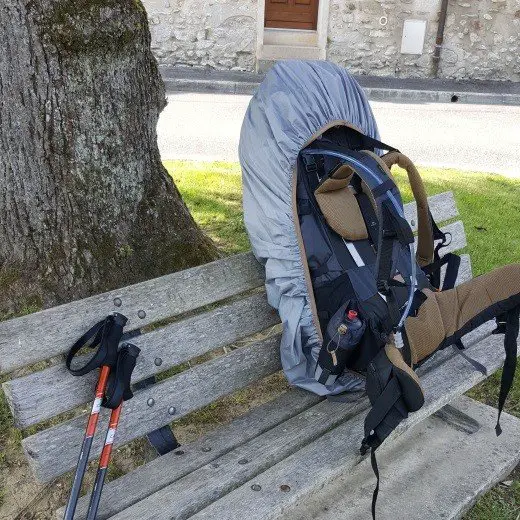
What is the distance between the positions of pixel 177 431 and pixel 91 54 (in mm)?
1482

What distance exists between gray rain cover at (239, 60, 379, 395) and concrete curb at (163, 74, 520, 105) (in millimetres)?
8573

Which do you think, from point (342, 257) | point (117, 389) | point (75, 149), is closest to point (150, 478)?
point (117, 389)

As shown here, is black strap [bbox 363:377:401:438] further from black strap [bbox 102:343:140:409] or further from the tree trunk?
the tree trunk

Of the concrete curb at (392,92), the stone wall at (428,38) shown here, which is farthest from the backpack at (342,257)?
the stone wall at (428,38)

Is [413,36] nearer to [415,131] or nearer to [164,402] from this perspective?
[415,131]

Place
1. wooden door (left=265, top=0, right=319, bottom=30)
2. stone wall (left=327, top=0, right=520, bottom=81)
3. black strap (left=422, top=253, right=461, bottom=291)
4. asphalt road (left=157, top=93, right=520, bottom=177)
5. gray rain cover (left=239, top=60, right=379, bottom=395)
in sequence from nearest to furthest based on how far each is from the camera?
gray rain cover (left=239, top=60, right=379, bottom=395) → black strap (left=422, top=253, right=461, bottom=291) → asphalt road (left=157, top=93, right=520, bottom=177) → stone wall (left=327, top=0, right=520, bottom=81) → wooden door (left=265, top=0, right=319, bottom=30)

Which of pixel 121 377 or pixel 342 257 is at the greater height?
pixel 342 257

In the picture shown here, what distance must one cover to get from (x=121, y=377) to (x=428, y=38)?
39.3ft

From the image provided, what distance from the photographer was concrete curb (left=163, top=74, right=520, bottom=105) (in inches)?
433

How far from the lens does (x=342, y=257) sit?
2285mm

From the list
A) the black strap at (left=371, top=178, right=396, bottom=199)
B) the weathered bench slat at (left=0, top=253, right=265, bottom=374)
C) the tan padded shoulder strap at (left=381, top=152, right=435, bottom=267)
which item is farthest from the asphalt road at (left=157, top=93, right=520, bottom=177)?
the black strap at (left=371, top=178, right=396, bottom=199)

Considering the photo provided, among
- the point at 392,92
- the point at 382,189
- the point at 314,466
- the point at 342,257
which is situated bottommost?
the point at 392,92

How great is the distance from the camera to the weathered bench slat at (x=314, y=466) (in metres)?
1.84

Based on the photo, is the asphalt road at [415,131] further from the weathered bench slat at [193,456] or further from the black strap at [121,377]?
the black strap at [121,377]
